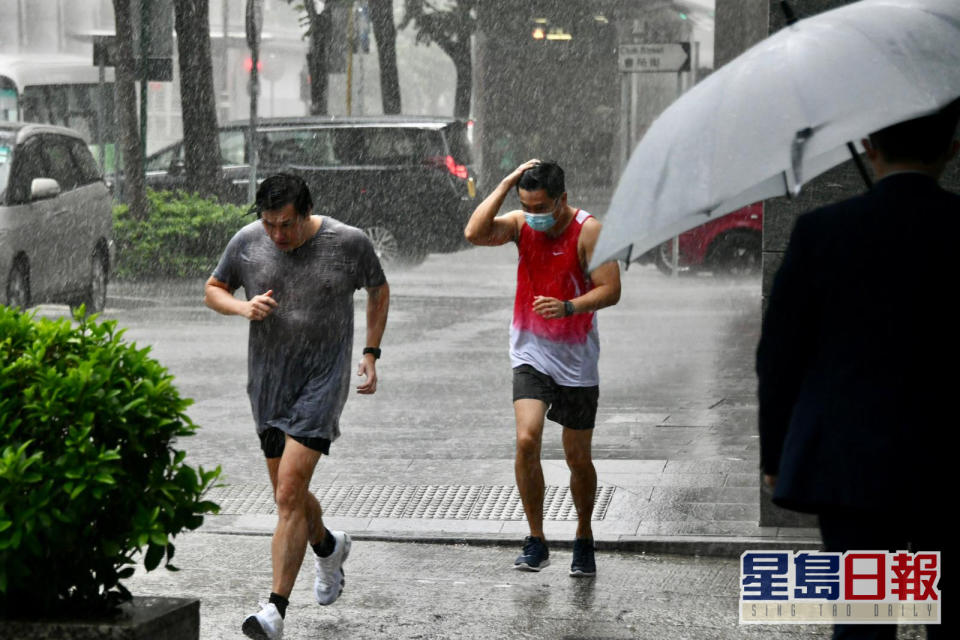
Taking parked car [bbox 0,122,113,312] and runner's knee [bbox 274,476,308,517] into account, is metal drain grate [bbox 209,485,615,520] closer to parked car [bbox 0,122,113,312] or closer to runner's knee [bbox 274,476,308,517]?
runner's knee [bbox 274,476,308,517]

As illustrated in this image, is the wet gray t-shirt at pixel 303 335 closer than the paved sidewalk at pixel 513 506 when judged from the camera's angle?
Yes

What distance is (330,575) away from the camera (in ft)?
20.7

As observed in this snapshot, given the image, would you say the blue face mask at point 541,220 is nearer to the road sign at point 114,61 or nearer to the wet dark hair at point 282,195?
the wet dark hair at point 282,195

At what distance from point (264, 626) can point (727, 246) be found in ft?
52.7

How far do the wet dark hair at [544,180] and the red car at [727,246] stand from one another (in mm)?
14004

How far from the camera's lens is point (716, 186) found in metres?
3.83

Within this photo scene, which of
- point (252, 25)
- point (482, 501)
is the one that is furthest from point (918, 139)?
point (252, 25)

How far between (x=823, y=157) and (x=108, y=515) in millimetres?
2178

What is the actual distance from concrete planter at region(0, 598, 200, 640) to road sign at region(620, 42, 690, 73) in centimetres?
1709

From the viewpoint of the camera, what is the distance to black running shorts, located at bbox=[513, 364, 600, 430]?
6789 millimetres

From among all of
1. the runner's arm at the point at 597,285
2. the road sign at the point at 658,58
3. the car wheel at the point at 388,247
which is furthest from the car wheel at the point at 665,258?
the runner's arm at the point at 597,285

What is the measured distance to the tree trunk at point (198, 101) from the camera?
23891 mm

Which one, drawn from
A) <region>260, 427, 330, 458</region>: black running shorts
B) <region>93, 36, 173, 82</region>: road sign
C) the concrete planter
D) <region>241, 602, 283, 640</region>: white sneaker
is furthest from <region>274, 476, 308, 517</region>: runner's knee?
<region>93, 36, 173, 82</region>: road sign

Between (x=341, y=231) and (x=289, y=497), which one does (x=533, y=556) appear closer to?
(x=289, y=497)
